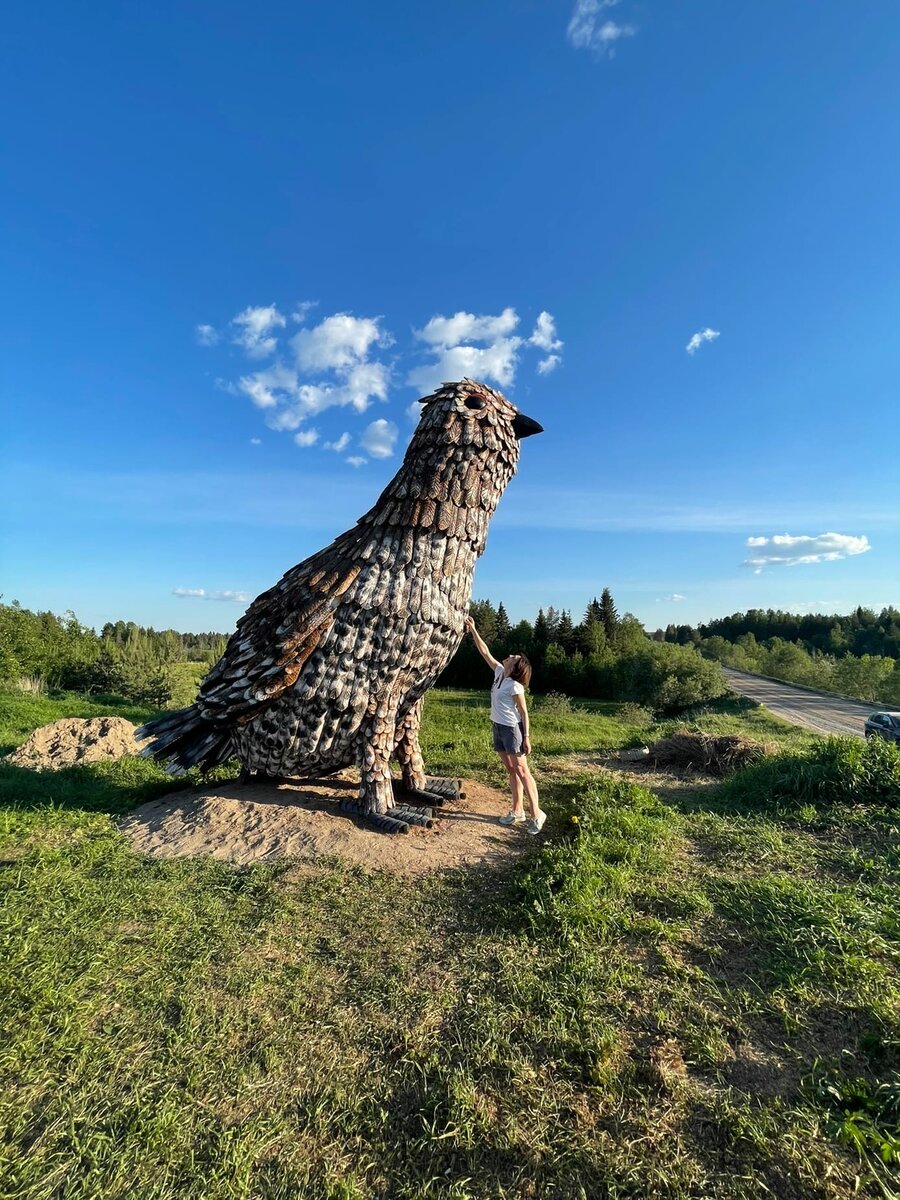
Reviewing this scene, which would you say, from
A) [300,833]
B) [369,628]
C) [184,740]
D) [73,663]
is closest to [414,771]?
[300,833]

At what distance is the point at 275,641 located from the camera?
13.7 feet

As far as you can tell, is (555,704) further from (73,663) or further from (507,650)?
(73,663)

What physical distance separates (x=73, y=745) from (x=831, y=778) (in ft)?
30.2

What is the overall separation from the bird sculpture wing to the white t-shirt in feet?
5.31

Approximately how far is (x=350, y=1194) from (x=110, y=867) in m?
2.95

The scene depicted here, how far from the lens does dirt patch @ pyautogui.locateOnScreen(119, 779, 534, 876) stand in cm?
385

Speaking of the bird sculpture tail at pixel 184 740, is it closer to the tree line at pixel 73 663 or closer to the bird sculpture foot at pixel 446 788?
the bird sculpture foot at pixel 446 788

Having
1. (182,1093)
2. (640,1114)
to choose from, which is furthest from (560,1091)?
(182,1093)

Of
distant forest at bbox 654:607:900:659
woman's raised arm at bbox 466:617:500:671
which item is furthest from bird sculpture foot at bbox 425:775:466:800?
distant forest at bbox 654:607:900:659

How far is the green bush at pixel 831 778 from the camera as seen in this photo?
4.77 metres

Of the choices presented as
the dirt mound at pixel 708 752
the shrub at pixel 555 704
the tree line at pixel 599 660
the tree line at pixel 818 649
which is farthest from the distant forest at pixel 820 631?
the dirt mound at pixel 708 752

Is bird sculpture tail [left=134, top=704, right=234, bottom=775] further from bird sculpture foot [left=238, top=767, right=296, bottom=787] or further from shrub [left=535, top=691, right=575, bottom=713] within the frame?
shrub [left=535, top=691, right=575, bottom=713]

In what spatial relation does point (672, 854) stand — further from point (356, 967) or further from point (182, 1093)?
point (182, 1093)

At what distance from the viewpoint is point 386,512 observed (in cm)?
447
